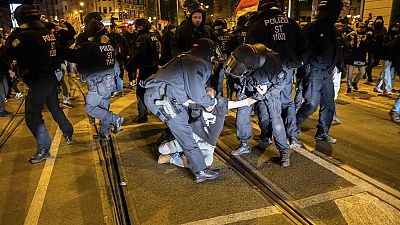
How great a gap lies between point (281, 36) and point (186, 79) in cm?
175

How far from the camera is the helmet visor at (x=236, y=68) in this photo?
3877 mm

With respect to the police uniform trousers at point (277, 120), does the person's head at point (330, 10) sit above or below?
above

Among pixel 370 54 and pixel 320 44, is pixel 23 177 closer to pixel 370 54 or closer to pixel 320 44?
pixel 320 44

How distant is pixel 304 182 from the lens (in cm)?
399

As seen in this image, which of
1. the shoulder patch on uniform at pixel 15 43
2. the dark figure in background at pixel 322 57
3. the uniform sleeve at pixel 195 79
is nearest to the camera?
the uniform sleeve at pixel 195 79

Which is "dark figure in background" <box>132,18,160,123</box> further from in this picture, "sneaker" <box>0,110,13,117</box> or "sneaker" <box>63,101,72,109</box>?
"sneaker" <box>0,110,13,117</box>

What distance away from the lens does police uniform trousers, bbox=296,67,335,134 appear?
502 cm

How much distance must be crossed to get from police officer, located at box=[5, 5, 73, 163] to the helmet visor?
2.59 m

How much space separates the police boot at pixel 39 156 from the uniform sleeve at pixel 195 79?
8.44ft

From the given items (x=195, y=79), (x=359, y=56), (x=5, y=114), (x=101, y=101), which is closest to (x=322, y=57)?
(x=195, y=79)

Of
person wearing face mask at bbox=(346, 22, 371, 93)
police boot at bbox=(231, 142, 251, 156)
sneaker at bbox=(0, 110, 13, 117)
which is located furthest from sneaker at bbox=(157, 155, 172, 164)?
person wearing face mask at bbox=(346, 22, 371, 93)

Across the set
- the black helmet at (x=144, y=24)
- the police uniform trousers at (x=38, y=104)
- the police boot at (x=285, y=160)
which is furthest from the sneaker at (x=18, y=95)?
the police boot at (x=285, y=160)

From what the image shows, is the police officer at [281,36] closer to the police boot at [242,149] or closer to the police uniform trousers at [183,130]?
the police boot at [242,149]

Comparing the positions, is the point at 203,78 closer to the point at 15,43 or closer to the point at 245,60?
the point at 245,60
